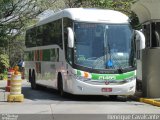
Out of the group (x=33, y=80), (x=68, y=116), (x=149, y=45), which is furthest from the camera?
(x=33, y=80)

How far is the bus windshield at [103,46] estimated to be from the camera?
1864cm

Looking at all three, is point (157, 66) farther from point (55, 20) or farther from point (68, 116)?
point (68, 116)

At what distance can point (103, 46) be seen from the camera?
1886 cm

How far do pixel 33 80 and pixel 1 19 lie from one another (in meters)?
Result: 15.2

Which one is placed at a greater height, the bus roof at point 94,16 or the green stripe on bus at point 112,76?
the bus roof at point 94,16

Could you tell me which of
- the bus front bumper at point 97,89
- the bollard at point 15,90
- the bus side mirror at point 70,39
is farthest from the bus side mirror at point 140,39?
the bollard at point 15,90

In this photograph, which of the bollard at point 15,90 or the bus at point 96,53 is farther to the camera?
the bus at point 96,53

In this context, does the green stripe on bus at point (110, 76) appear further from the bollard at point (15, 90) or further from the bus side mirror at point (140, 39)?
the bollard at point (15, 90)

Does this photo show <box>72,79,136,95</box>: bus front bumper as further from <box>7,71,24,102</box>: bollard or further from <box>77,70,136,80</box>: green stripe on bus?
<box>7,71,24,102</box>: bollard

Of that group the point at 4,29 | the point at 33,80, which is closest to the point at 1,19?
the point at 4,29

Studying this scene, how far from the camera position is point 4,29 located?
1640 inches

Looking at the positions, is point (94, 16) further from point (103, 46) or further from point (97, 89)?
point (97, 89)

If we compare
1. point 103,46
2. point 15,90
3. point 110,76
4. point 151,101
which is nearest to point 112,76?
point 110,76

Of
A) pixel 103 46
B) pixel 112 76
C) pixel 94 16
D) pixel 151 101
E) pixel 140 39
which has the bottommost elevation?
pixel 151 101
